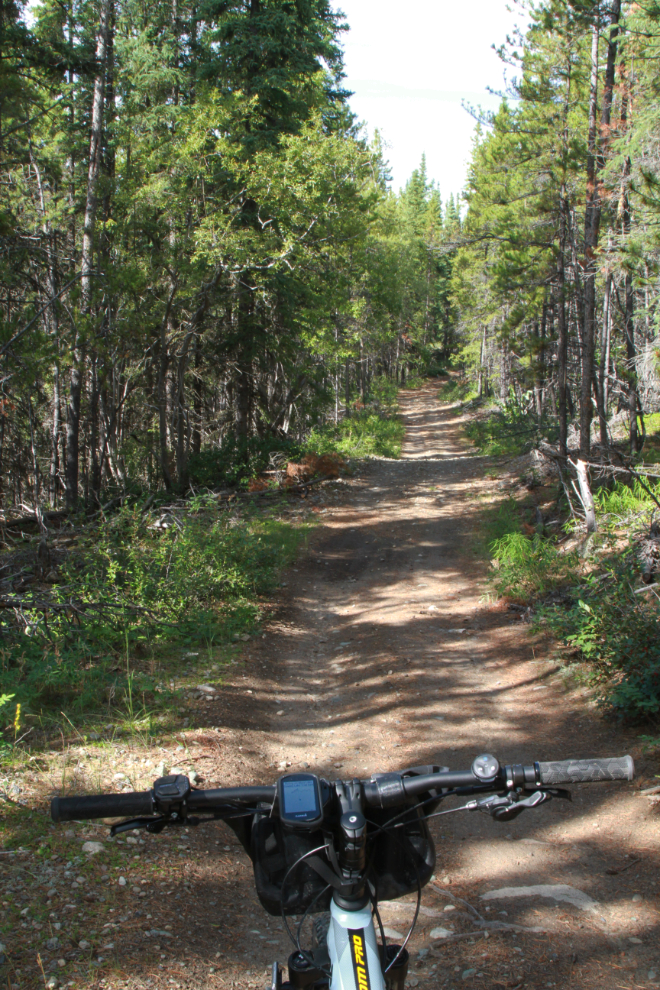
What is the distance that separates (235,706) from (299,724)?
0.63 m

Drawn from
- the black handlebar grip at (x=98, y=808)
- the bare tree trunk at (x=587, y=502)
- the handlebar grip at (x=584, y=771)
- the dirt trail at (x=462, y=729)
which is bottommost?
the dirt trail at (x=462, y=729)

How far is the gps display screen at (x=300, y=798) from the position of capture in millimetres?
1659

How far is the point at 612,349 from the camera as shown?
72.6 ft

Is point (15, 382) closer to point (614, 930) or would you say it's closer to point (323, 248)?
point (614, 930)

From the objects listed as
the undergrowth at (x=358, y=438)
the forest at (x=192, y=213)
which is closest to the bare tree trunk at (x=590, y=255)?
the forest at (x=192, y=213)

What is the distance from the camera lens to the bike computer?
1.64 m

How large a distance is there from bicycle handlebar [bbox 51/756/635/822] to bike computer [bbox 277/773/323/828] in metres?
0.10

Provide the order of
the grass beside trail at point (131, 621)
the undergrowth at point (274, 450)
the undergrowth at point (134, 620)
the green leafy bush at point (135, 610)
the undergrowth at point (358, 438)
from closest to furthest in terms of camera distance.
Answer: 1. the grass beside trail at point (131, 621)
2. the undergrowth at point (134, 620)
3. the green leafy bush at point (135, 610)
4. the undergrowth at point (274, 450)
5. the undergrowth at point (358, 438)

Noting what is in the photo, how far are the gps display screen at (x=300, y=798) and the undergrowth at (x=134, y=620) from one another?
3543 mm

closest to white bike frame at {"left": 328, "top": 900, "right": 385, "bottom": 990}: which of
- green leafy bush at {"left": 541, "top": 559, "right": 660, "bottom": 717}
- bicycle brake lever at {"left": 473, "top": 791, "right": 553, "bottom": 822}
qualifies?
bicycle brake lever at {"left": 473, "top": 791, "right": 553, "bottom": 822}

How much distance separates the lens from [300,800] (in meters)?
1.69

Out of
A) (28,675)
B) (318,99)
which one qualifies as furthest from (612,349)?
(28,675)

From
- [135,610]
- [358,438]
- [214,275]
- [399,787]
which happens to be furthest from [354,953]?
[358,438]

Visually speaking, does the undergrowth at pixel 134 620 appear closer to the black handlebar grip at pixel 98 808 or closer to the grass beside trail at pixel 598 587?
the black handlebar grip at pixel 98 808
